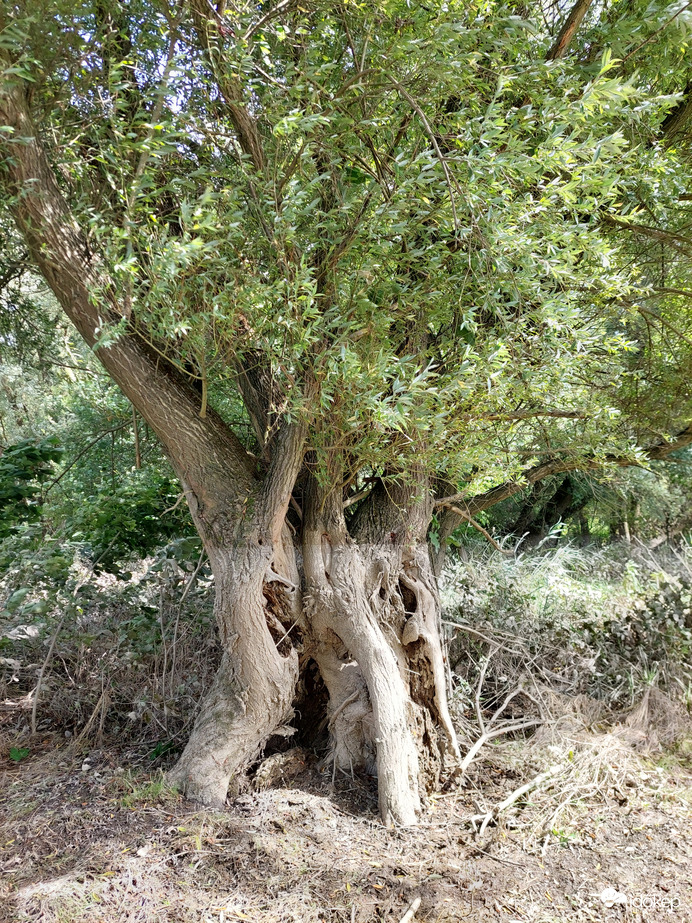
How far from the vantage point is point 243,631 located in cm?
397

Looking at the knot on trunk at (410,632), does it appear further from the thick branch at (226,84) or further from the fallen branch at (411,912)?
the thick branch at (226,84)

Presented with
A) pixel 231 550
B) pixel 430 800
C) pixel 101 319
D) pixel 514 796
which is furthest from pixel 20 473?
pixel 514 796

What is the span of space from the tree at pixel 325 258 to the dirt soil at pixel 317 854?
28 cm

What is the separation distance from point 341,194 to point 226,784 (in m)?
3.40

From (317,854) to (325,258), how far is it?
3115mm

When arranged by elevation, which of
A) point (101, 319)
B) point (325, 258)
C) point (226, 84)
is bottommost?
point (101, 319)

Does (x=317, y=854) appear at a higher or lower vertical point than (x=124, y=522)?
lower

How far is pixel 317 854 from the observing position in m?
3.38

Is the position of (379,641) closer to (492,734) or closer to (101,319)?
(492,734)

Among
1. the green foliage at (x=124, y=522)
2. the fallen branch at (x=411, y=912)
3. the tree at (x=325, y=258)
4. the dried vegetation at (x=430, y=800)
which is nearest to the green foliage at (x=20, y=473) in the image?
the green foliage at (x=124, y=522)

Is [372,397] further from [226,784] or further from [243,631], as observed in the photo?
[226,784]

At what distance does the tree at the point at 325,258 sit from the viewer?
286 cm

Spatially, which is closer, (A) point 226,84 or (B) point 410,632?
(A) point 226,84

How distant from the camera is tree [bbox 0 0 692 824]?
2.86 meters
